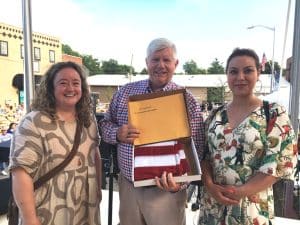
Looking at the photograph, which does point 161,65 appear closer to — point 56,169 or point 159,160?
point 159,160

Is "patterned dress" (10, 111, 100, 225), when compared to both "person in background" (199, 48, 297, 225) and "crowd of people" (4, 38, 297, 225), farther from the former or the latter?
"person in background" (199, 48, 297, 225)

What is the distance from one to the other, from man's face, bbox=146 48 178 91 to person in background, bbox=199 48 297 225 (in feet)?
0.90

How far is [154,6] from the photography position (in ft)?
10.6

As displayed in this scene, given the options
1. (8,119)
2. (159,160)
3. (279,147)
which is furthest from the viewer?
(8,119)

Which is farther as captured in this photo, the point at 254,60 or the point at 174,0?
the point at 174,0

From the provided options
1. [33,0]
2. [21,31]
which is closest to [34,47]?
[21,31]

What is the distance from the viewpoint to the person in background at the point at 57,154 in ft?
4.38

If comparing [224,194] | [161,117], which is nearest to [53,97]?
[161,117]

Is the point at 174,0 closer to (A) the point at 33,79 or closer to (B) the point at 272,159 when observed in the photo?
(A) the point at 33,79

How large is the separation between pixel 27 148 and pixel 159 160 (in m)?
0.54

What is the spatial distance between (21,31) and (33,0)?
32 centimetres

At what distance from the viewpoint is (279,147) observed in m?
1.28

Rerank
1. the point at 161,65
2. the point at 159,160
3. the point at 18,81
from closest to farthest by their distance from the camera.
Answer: the point at 159,160, the point at 161,65, the point at 18,81

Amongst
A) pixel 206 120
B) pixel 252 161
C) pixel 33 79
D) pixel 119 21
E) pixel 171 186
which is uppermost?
pixel 119 21
